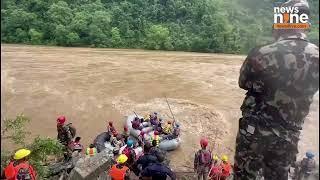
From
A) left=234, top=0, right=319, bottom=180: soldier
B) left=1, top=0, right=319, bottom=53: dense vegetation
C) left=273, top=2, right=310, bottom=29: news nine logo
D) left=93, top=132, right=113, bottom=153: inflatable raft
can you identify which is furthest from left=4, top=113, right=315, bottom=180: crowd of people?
left=1, top=0, right=319, bottom=53: dense vegetation

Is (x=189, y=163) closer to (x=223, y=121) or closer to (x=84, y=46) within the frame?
(x=223, y=121)

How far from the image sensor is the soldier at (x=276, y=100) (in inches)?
86.2

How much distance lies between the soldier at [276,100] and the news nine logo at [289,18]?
3cm

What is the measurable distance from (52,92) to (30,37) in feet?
52.0

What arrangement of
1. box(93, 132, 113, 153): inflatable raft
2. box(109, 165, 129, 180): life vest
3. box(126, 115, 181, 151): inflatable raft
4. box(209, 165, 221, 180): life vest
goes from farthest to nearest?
box(126, 115, 181, 151): inflatable raft, box(93, 132, 113, 153): inflatable raft, box(209, 165, 221, 180): life vest, box(109, 165, 129, 180): life vest

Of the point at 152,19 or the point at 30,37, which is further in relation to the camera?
the point at 152,19

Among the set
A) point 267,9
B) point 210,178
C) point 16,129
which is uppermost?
point 267,9

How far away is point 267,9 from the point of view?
1.89 meters

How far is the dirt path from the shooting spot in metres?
13.0

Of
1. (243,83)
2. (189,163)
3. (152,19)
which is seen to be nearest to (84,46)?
(152,19)

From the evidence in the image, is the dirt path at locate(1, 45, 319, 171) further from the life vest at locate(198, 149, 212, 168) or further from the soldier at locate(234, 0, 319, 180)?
the soldier at locate(234, 0, 319, 180)

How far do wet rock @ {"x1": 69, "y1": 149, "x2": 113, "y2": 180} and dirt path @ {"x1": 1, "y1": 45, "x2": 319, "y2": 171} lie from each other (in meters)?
3.61

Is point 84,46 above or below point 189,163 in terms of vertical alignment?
above

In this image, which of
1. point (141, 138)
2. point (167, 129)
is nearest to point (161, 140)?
point (167, 129)
